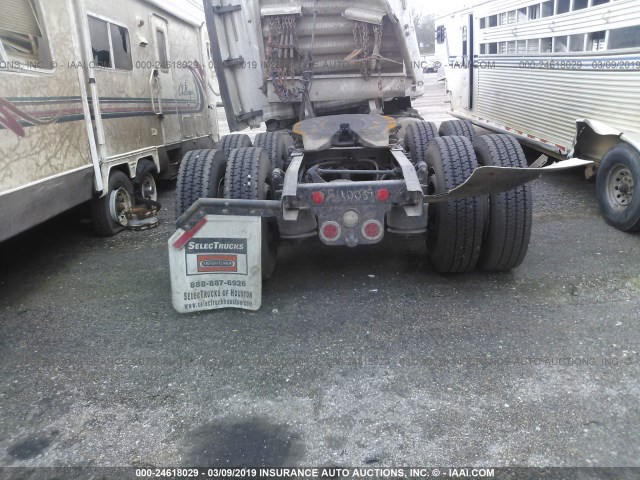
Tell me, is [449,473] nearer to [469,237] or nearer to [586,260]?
[469,237]

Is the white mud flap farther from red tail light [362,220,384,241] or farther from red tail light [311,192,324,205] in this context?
red tail light [362,220,384,241]

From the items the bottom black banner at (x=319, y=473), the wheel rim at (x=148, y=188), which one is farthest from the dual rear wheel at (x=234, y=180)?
the wheel rim at (x=148, y=188)

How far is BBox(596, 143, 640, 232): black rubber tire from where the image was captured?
545 centimetres

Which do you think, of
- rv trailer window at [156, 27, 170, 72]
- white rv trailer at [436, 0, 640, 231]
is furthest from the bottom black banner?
rv trailer window at [156, 27, 170, 72]

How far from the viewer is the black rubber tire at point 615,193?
5.45m

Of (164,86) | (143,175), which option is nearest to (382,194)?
(143,175)

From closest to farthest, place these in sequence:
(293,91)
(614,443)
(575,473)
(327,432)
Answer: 1. (575,473)
2. (614,443)
3. (327,432)
4. (293,91)

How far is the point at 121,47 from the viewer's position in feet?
22.1

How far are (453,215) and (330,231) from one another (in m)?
1.04

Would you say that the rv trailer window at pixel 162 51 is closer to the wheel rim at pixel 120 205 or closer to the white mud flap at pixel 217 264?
the wheel rim at pixel 120 205

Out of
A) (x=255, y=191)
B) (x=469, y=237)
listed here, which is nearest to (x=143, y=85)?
(x=255, y=191)

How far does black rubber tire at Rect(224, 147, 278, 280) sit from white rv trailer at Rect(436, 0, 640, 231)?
386 centimetres

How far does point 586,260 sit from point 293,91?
153 inches

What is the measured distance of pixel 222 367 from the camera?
3.34 m
